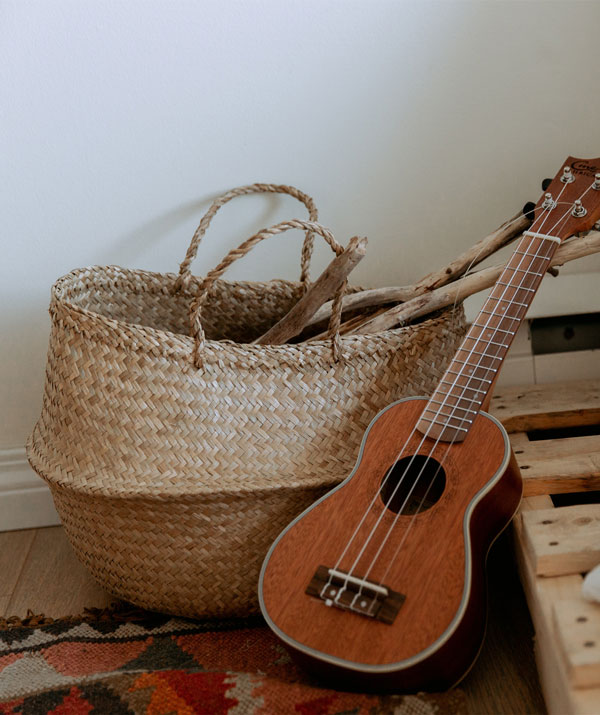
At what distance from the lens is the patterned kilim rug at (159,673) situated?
792 millimetres

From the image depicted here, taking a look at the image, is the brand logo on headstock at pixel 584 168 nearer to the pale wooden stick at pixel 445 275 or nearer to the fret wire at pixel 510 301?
the pale wooden stick at pixel 445 275

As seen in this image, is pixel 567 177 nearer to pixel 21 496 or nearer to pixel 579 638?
pixel 579 638

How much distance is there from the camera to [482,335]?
3.16 feet

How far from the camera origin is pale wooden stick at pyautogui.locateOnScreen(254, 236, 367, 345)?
92cm

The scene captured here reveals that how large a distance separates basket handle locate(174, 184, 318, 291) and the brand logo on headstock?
0.41 metres

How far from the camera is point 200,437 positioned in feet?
3.11

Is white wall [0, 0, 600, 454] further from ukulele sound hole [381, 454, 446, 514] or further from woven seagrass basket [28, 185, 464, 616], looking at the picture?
ukulele sound hole [381, 454, 446, 514]

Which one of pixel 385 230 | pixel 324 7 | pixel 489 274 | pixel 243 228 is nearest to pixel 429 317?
pixel 489 274

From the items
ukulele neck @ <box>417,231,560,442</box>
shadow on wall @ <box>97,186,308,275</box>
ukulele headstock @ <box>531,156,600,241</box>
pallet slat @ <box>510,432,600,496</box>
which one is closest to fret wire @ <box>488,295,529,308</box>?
ukulele neck @ <box>417,231,560,442</box>

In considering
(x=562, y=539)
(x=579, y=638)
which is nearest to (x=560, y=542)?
(x=562, y=539)

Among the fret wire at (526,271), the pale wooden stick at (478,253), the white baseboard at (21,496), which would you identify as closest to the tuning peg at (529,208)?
the pale wooden stick at (478,253)

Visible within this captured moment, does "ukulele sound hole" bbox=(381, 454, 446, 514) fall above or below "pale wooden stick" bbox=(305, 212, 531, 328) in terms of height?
below

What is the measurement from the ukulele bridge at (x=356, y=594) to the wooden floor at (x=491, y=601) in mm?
197

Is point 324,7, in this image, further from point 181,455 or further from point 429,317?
point 181,455
